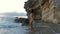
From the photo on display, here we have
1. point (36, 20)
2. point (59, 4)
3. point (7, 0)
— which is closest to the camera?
point (59, 4)

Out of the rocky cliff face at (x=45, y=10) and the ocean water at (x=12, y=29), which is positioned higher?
the rocky cliff face at (x=45, y=10)

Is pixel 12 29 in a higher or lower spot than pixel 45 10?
lower

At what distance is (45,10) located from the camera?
8.17 metres

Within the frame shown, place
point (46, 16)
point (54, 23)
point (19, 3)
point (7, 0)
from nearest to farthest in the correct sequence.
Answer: point (54, 23)
point (46, 16)
point (19, 3)
point (7, 0)

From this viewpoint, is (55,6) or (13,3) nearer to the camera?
(55,6)

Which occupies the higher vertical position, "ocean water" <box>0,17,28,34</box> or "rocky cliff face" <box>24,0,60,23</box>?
"rocky cliff face" <box>24,0,60,23</box>

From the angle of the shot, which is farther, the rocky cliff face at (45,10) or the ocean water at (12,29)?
the rocky cliff face at (45,10)

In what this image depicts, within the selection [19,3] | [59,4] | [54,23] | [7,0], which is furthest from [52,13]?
[7,0]

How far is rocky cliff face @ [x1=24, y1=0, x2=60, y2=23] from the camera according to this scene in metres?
7.50

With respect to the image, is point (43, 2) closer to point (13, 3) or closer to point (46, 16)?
point (46, 16)

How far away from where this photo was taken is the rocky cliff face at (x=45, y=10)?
7.50m

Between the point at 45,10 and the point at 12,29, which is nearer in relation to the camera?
the point at 12,29

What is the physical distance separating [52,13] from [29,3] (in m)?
1.42

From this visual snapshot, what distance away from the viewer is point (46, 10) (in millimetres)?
8102
